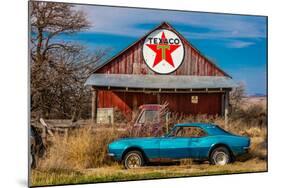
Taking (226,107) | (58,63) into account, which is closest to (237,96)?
(226,107)

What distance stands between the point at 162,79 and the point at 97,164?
1490 mm

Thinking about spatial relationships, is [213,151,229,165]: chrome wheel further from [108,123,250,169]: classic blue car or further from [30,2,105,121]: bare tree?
[30,2,105,121]: bare tree

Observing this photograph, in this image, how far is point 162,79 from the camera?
25.7ft

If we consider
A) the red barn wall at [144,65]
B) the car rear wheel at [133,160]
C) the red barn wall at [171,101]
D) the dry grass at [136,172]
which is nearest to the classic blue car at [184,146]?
the car rear wheel at [133,160]

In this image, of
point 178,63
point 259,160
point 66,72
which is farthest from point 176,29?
point 259,160

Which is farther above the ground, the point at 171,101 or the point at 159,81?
the point at 159,81

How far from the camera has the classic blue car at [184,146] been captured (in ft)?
25.1

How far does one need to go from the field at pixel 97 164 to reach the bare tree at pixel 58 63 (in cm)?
36

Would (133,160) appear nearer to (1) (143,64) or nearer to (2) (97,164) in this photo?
(2) (97,164)

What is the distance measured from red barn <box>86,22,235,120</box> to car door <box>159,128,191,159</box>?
38 cm

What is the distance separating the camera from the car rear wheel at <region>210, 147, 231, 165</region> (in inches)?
317

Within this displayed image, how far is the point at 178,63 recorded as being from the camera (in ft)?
26.1

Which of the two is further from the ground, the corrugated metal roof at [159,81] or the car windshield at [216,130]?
the corrugated metal roof at [159,81]

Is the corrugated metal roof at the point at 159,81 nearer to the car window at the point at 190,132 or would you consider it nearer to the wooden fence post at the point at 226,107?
the wooden fence post at the point at 226,107
